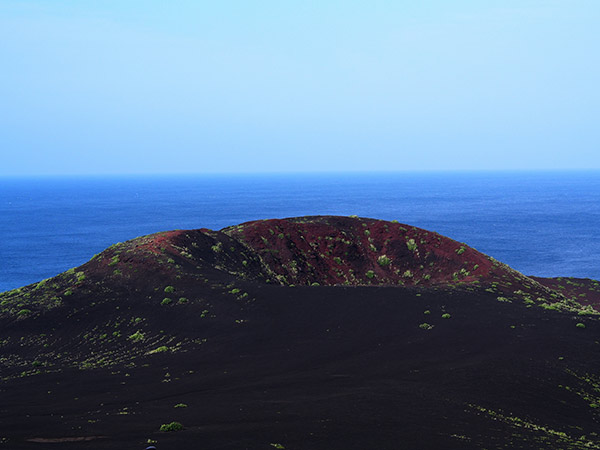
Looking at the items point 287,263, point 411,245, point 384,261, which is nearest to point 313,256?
point 287,263

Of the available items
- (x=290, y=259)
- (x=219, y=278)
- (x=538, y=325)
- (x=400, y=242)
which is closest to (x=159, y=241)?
(x=219, y=278)

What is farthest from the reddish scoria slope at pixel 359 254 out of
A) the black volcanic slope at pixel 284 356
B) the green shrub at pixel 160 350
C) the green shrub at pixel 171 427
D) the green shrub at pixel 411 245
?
the green shrub at pixel 171 427

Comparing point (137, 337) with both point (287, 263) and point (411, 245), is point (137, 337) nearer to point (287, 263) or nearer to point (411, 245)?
point (287, 263)

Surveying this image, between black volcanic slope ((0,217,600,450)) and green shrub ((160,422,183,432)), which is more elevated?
green shrub ((160,422,183,432))

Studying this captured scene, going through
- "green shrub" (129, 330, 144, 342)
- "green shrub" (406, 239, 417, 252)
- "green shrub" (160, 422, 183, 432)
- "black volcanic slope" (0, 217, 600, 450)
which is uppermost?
"green shrub" (406, 239, 417, 252)

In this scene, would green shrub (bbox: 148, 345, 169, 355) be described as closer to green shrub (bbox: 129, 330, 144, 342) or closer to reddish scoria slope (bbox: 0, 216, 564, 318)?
green shrub (bbox: 129, 330, 144, 342)

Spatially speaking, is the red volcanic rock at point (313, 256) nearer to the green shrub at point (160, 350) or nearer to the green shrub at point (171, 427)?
the green shrub at point (160, 350)

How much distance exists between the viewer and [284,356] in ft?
122

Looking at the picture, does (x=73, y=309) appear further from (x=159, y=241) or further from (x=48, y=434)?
(x=48, y=434)

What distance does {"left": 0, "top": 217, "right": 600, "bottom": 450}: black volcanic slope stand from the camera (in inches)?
883

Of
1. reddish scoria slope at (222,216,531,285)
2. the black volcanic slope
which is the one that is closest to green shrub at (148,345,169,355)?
the black volcanic slope

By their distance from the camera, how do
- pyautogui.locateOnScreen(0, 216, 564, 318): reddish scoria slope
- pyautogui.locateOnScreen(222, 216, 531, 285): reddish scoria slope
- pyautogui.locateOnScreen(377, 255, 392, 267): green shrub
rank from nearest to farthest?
1. pyautogui.locateOnScreen(0, 216, 564, 318): reddish scoria slope
2. pyautogui.locateOnScreen(222, 216, 531, 285): reddish scoria slope
3. pyautogui.locateOnScreen(377, 255, 392, 267): green shrub

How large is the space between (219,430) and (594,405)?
67.0ft

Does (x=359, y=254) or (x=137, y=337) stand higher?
(x=359, y=254)
